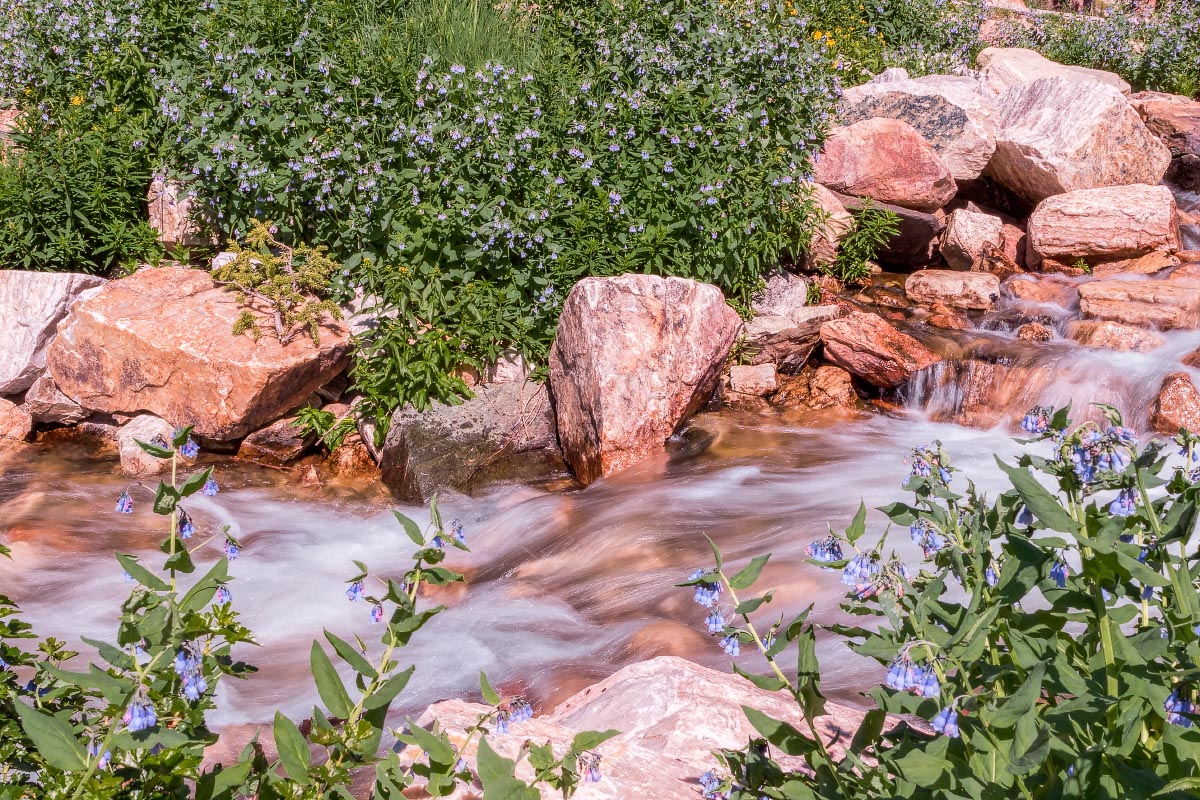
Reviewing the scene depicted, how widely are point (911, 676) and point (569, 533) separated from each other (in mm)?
3782

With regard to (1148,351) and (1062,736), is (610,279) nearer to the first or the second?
(1148,351)

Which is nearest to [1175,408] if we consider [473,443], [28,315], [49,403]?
[473,443]

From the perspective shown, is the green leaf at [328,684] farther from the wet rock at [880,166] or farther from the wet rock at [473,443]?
the wet rock at [880,166]

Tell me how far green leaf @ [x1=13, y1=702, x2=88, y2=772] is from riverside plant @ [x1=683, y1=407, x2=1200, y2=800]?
1.03 metres

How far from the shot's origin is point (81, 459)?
20.4 ft

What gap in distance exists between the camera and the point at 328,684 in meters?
1.65

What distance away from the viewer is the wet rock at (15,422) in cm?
639

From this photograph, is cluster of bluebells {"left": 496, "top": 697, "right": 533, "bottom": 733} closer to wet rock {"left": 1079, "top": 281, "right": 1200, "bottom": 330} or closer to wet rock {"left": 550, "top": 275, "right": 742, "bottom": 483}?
wet rock {"left": 550, "top": 275, "right": 742, "bottom": 483}

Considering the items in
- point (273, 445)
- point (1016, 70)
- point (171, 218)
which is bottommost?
point (273, 445)

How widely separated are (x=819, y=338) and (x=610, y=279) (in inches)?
72.8

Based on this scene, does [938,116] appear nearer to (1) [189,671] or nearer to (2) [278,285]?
(2) [278,285]

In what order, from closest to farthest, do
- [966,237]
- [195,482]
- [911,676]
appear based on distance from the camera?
[911,676] < [195,482] < [966,237]

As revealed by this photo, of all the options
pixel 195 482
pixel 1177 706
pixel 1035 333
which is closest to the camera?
pixel 1177 706

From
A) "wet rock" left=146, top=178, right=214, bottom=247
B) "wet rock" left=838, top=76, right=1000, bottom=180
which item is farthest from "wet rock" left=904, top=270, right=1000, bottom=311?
"wet rock" left=146, top=178, right=214, bottom=247
